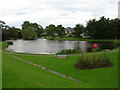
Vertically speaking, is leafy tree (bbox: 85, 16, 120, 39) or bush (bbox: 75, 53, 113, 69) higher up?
leafy tree (bbox: 85, 16, 120, 39)

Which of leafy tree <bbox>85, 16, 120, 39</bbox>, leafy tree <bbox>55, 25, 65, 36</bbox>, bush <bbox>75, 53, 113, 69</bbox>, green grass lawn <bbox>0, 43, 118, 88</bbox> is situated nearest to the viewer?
green grass lawn <bbox>0, 43, 118, 88</bbox>

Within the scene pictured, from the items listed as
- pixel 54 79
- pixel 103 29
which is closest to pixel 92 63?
pixel 54 79

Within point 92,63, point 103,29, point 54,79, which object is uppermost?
point 103,29

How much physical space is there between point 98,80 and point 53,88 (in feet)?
16.8

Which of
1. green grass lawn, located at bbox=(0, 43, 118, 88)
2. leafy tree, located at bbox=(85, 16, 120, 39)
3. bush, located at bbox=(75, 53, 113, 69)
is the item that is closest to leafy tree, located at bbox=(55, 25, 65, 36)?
leafy tree, located at bbox=(85, 16, 120, 39)

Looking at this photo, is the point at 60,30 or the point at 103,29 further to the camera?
the point at 60,30

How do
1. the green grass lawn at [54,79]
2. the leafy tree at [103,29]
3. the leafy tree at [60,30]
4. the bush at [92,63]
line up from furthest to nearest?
the leafy tree at [60,30], the leafy tree at [103,29], the bush at [92,63], the green grass lawn at [54,79]

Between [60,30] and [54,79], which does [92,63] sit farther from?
[60,30]

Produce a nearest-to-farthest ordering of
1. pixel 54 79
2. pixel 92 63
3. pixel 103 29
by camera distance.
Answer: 1. pixel 54 79
2. pixel 92 63
3. pixel 103 29

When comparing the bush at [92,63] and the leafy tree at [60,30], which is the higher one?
the leafy tree at [60,30]

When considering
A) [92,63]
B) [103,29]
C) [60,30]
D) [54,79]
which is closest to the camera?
[54,79]

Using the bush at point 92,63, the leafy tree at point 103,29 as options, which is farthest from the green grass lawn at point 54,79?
the leafy tree at point 103,29

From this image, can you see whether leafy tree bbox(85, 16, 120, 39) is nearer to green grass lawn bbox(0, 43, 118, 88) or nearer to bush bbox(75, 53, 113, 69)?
bush bbox(75, 53, 113, 69)

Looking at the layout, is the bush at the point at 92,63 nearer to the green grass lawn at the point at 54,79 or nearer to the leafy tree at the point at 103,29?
the green grass lawn at the point at 54,79
